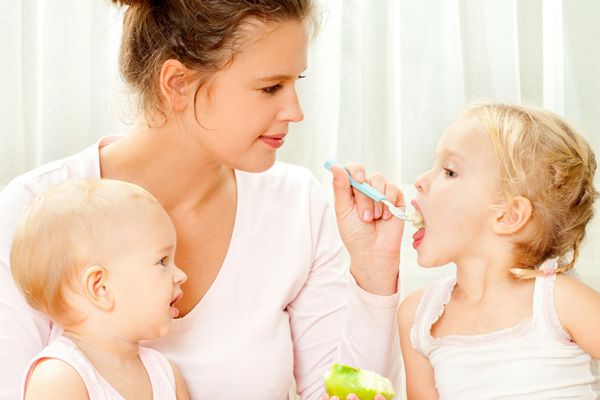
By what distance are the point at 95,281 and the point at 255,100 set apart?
0.43m

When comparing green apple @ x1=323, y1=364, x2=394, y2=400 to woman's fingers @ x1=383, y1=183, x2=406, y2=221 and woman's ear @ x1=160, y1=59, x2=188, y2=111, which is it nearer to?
woman's fingers @ x1=383, y1=183, x2=406, y2=221

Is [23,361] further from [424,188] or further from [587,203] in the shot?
[587,203]

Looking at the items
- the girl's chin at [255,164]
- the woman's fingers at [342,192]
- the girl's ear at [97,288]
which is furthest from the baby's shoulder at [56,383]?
the woman's fingers at [342,192]

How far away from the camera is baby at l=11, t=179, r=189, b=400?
1160 mm

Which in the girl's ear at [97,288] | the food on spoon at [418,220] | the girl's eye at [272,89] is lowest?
the girl's ear at [97,288]

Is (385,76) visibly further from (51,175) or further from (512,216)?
(51,175)

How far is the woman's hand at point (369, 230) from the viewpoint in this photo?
135cm

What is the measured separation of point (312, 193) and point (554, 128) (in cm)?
52

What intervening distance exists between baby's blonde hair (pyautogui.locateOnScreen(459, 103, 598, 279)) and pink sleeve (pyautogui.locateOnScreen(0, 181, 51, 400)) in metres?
0.88

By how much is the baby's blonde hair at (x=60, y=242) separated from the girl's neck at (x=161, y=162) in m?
0.22

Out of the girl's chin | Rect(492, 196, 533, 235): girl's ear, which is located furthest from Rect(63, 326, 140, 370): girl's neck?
Rect(492, 196, 533, 235): girl's ear

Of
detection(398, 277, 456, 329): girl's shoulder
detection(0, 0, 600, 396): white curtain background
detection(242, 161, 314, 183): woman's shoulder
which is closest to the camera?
detection(398, 277, 456, 329): girl's shoulder

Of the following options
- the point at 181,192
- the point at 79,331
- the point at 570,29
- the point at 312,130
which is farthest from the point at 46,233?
the point at 570,29

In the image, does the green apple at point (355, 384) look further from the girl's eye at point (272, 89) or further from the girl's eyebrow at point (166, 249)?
the girl's eye at point (272, 89)
